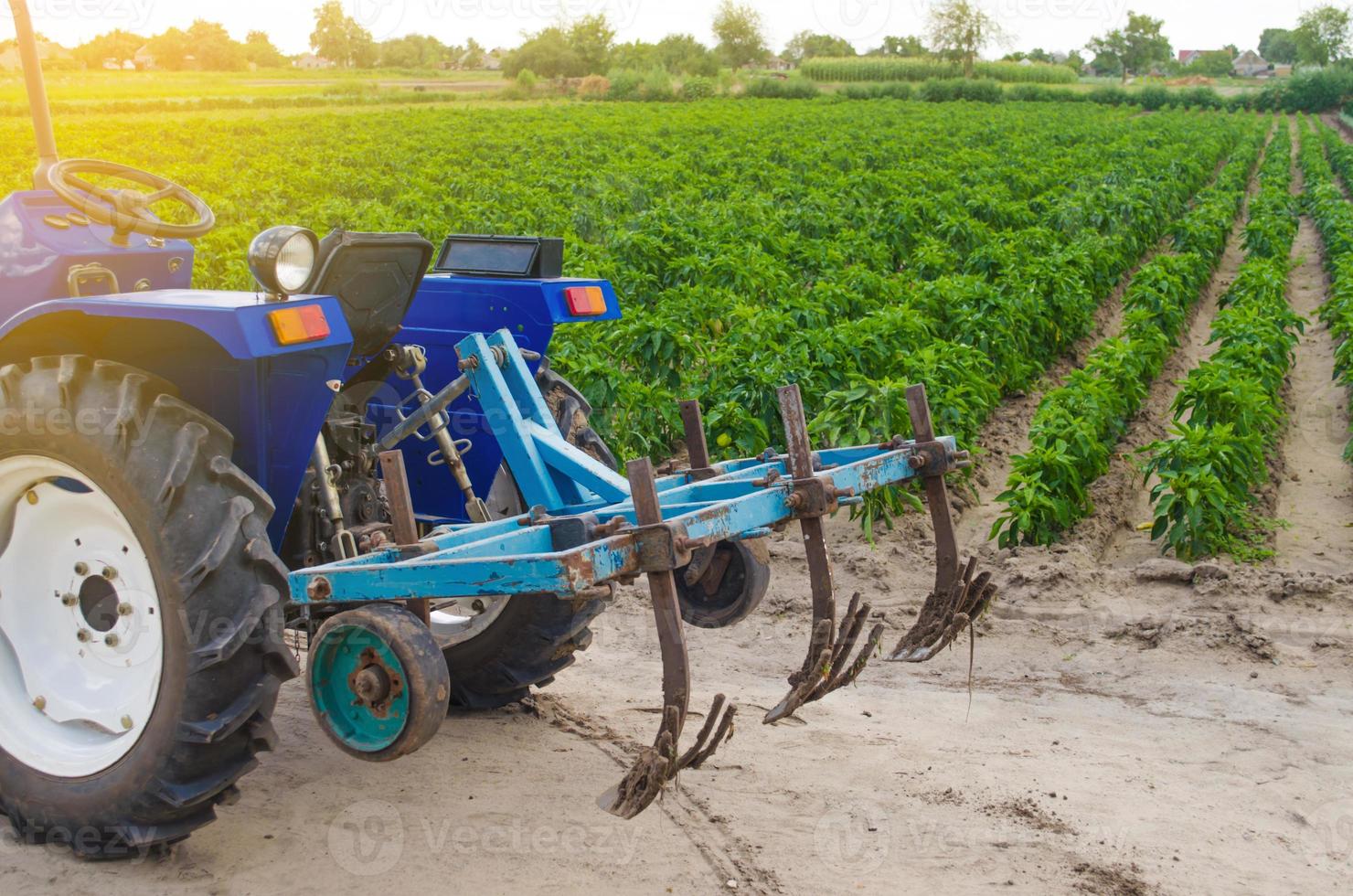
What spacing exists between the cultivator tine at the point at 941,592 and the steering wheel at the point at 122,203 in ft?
7.50

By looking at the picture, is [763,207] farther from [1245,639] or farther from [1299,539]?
[1245,639]

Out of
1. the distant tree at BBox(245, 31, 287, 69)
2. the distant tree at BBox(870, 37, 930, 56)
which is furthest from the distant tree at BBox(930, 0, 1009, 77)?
the distant tree at BBox(245, 31, 287, 69)

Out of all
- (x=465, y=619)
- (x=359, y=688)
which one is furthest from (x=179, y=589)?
(x=465, y=619)

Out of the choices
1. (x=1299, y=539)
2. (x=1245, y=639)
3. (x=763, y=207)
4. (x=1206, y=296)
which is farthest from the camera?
(x=763, y=207)

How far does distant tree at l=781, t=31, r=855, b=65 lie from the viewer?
3701 inches

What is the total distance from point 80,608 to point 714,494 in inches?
67.5

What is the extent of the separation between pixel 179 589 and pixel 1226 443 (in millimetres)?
5693

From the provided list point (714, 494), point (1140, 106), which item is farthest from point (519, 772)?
point (1140, 106)

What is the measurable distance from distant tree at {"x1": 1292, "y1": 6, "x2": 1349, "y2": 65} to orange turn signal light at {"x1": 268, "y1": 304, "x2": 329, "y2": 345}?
137901 millimetres

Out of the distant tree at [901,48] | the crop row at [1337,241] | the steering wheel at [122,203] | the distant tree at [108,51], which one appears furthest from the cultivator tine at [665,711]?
the distant tree at [901,48]

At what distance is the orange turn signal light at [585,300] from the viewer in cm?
397

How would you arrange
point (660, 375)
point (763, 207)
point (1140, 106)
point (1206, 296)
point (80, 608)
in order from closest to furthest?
1. point (80, 608)
2. point (660, 375)
3. point (1206, 296)
4. point (763, 207)
5. point (1140, 106)

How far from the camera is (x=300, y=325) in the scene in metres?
2.95

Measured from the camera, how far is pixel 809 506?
3025mm
